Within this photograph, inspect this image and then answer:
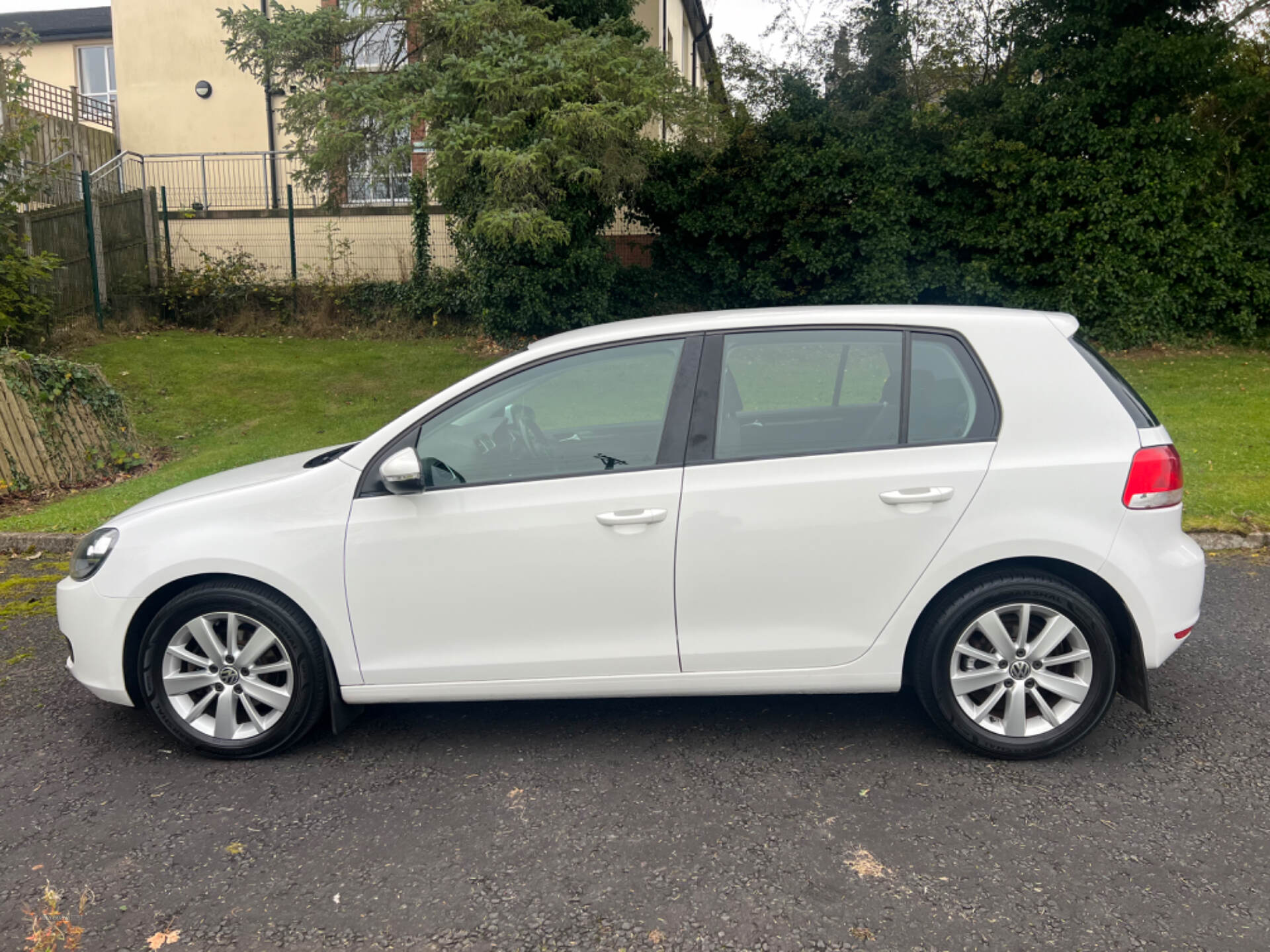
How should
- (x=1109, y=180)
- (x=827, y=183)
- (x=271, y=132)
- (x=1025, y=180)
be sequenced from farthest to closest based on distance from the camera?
(x=271, y=132) < (x=827, y=183) < (x=1025, y=180) < (x=1109, y=180)

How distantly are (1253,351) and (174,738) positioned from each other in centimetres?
1553

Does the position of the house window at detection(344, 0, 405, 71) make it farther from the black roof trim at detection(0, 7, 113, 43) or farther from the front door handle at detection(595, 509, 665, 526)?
the black roof trim at detection(0, 7, 113, 43)

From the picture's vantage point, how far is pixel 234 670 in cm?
405

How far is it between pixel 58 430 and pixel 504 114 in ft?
22.3

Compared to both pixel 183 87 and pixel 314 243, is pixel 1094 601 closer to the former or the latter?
pixel 314 243

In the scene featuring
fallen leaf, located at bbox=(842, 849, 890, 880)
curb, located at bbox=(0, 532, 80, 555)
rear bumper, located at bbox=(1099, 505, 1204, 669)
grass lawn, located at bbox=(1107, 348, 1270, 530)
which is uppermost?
rear bumper, located at bbox=(1099, 505, 1204, 669)

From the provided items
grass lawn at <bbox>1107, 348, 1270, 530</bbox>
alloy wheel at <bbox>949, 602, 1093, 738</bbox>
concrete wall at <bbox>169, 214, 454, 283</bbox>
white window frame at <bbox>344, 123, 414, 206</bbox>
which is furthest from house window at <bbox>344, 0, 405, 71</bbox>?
alloy wheel at <bbox>949, 602, 1093, 738</bbox>

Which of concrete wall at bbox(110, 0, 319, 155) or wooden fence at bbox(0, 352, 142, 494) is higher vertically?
concrete wall at bbox(110, 0, 319, 155)

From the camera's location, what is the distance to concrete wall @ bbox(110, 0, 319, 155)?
2403 cm

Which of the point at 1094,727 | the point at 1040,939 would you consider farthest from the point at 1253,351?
the point at 1040,939

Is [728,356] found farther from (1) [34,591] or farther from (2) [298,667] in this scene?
(1) [34,591]

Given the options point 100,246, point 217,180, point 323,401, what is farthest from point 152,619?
point 217,180

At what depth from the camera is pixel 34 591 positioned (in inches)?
256

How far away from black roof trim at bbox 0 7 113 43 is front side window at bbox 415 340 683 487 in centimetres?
3021
